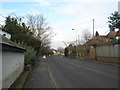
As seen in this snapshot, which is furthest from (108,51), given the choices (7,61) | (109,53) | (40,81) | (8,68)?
(7,61)

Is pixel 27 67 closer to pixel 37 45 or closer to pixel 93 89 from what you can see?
pixel 93 89

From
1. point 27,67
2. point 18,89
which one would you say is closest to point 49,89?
point 18,89

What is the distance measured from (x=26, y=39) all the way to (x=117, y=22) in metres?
17.2

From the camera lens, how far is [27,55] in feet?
76.0

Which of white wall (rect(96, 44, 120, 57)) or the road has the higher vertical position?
white wall (rect(96, 44, 120, 57))

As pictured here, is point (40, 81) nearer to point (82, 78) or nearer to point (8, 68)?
point (82, 78)

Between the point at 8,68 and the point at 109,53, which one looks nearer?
the point at 8,68

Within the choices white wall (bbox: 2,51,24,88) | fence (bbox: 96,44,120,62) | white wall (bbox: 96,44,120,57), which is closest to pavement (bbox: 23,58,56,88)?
white wall (bbox: 2,51,24,88)

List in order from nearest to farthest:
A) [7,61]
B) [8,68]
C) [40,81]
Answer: [7,61] → [8,68] → [40,81]

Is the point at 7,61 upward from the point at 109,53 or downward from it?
upward

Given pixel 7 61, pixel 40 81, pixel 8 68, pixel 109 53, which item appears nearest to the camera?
pixel 7 61

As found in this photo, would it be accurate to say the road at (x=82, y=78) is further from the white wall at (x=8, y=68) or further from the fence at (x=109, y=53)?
the fence at (x=109, y=53)

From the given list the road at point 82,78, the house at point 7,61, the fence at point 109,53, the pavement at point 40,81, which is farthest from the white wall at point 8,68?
the fence at point 109,53

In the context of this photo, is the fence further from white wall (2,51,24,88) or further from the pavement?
white wall (2,51,24,88)
